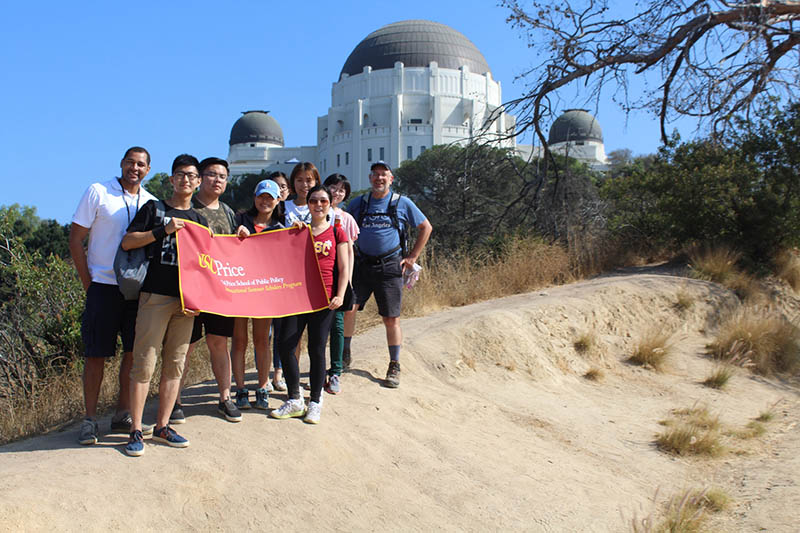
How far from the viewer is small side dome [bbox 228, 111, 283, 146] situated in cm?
9328

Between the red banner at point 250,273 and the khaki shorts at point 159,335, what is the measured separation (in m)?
0.15

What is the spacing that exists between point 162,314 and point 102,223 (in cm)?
85

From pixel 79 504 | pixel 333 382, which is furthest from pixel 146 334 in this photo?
pixel 333 382

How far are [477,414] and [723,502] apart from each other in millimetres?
2191

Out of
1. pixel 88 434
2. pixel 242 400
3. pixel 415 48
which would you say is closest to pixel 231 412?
pixel 242 400

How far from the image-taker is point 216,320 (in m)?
5.05

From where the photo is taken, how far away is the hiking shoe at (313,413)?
17.3 feet

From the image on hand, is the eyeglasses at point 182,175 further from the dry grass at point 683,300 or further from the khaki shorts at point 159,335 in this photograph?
the dry grass at point 683,300

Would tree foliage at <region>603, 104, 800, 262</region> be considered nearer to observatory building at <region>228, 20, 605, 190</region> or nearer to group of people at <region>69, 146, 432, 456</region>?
group of people at <region>69, 146, 432, 456</region>

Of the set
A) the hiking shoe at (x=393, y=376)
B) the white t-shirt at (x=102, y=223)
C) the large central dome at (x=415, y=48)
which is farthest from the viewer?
the large central dome at (x=415, y=48)

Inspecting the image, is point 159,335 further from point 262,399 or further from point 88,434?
point 262,399

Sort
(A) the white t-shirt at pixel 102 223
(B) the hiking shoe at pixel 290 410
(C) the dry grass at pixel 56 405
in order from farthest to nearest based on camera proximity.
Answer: (C) the dry grass at pixel 56 405, (B) the hiking shoe at pixel 290 410, (A) the white t-shirt at pixel 102 223

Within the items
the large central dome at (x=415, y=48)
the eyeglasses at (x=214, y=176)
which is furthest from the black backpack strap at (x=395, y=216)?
the large central dome at (x=415, y=48)

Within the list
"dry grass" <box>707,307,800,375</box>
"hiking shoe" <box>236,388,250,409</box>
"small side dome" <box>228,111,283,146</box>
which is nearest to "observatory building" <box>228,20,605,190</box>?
"small side dome" <box>228,111,283,146</box>
